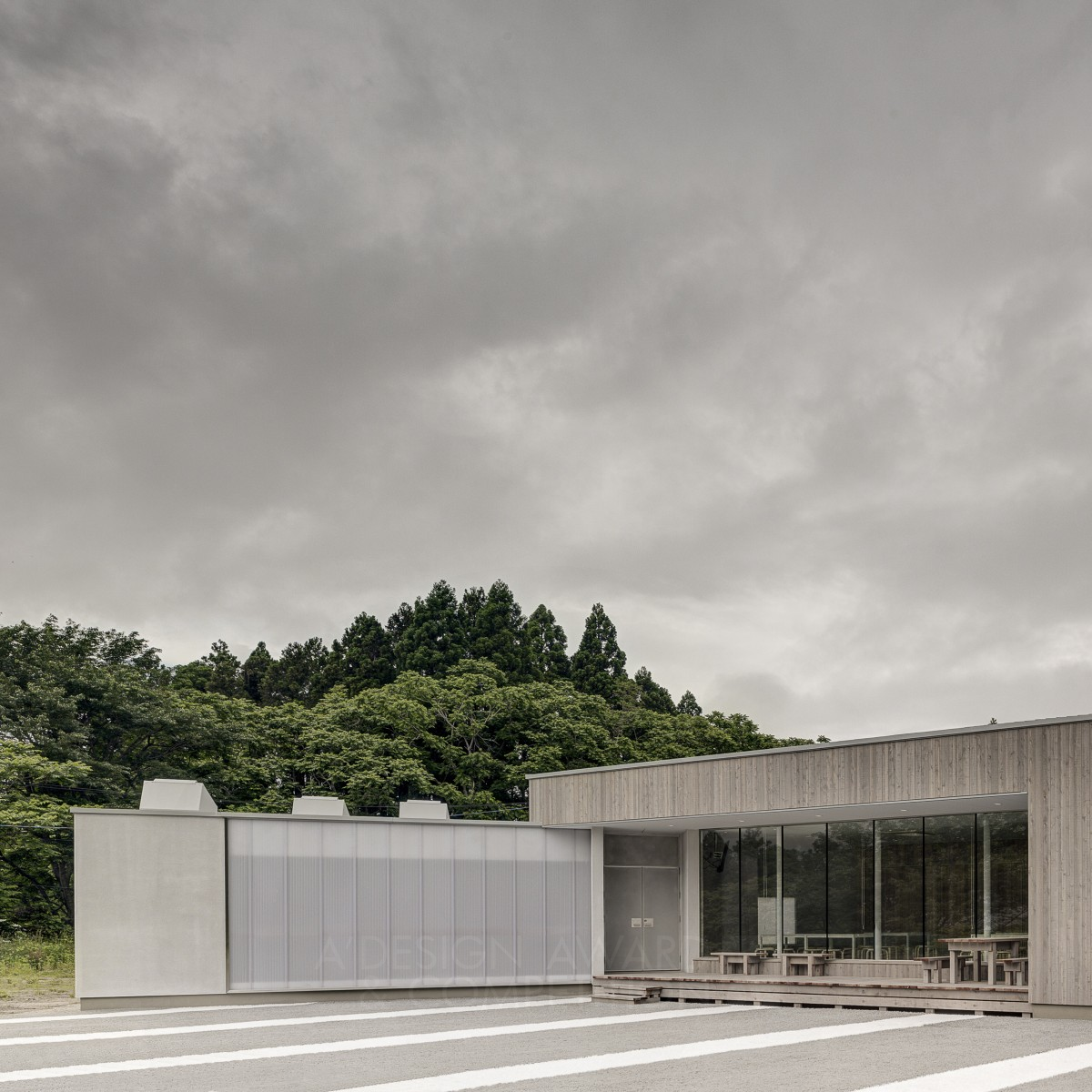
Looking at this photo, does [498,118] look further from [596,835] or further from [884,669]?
[884,669]

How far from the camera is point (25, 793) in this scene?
34.8 m

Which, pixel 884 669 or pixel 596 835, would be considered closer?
pixel 596 835

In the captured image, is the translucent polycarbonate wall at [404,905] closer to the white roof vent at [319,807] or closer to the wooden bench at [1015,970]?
the white roof vent at [319,807]

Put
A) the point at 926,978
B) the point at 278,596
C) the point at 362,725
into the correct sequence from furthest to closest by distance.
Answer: the point at 278,596, the point at 362,725, the point at 926,978

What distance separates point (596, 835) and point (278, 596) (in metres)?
32.6

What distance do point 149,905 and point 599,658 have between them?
1457 inches

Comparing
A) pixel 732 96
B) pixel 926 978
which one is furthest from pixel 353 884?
pixel 732 96

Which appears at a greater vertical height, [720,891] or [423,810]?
[423,810]

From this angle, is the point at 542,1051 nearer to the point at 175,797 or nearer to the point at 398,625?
the point at 175,797

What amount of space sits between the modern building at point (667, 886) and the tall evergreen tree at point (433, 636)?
3049 cm

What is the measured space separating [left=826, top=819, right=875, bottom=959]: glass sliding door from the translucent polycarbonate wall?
4.51 meters

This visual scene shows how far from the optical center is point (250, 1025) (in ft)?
54.0

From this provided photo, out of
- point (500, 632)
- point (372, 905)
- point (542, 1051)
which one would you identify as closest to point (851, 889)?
point (372, 905)

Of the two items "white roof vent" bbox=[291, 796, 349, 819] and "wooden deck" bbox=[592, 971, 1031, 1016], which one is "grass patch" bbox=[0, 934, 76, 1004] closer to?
"white roof vent" bbox=[291, 796, 349, 819]
